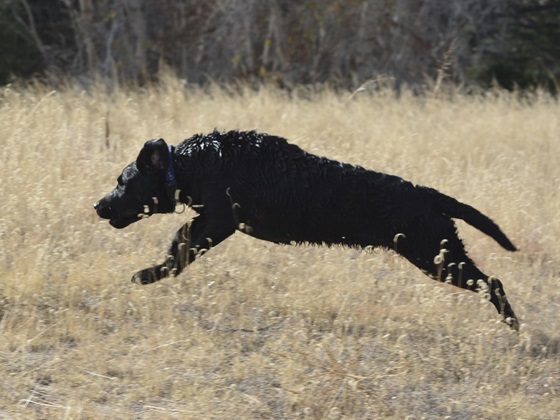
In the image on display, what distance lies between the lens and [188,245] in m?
5.40

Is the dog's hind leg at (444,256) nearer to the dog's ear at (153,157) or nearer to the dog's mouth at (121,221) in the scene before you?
the dog's ear at (153,157)

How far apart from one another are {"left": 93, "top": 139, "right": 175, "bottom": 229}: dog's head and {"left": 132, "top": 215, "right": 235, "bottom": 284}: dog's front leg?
8.7 inches

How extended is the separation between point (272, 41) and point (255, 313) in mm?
9073

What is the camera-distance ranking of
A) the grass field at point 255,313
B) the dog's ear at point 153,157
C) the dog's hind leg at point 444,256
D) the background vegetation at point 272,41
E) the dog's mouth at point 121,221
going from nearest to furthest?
1. the grass field at point 255,313
2. the dog's hind leg at point 444,256
3. the dog's ear at point 153,157
4. the dog's mouth at point 121,221
5. the background vegetation at point 272,41

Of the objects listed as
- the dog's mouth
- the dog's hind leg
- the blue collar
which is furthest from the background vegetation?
the dog's hind leg

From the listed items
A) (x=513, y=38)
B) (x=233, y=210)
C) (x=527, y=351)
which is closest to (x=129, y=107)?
(x=233, y=210)

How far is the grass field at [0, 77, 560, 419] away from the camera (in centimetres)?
440

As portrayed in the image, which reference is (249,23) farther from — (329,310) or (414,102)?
(329,310)

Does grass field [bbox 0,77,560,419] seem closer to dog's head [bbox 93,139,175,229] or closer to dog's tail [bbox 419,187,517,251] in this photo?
dog's head [bbox 93,139,175,229]

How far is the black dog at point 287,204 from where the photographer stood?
5.27 meters

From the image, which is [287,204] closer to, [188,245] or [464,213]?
[188,245]

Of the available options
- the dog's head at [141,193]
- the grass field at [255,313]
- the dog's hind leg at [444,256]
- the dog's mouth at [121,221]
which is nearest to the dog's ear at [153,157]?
the dog's head at [141,193]

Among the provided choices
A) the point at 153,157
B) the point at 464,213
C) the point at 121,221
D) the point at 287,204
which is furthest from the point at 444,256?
the point at 121,221

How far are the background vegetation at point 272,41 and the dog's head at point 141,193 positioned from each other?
8202 mm
